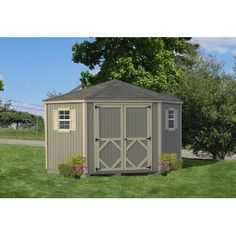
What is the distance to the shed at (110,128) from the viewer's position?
1530 centimetres

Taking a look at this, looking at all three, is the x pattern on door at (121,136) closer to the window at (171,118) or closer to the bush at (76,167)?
the bush at (76,167)

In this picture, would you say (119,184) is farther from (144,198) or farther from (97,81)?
(97,81)

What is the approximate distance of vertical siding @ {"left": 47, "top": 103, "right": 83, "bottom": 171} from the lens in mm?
15422

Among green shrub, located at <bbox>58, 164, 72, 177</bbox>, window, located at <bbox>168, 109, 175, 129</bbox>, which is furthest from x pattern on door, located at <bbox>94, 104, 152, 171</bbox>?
window, located at <bbox>168, 109, 175, 129</bbox>

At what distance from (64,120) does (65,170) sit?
5.34 feet

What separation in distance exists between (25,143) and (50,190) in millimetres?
8187

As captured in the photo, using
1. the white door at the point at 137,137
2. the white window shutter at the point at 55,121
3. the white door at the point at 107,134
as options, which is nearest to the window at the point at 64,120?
the white window shutter at the point at 55,121

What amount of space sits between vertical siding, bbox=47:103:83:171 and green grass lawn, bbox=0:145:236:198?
0.58 meters

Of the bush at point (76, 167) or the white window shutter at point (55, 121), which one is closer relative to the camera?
the bush at point (76, 167)

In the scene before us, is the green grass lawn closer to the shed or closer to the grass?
the shed

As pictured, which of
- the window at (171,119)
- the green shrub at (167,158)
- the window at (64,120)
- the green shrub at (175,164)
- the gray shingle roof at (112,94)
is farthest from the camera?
the window at (171,119)

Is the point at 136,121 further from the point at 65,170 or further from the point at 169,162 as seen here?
the point at 65,170

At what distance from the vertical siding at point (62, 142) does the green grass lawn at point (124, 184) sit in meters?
0.58

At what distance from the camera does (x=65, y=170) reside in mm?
15469
